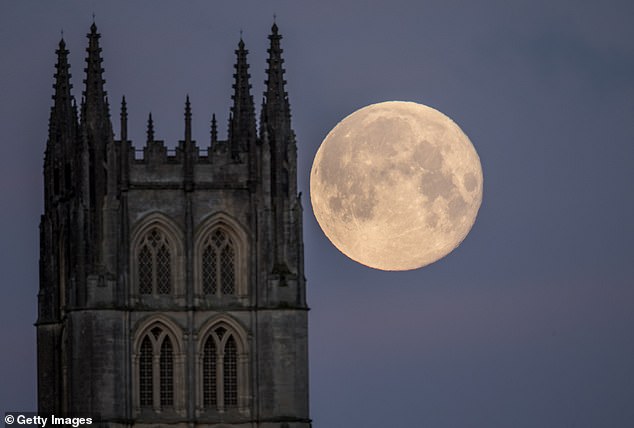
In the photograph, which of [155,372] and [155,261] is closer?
[155,372]

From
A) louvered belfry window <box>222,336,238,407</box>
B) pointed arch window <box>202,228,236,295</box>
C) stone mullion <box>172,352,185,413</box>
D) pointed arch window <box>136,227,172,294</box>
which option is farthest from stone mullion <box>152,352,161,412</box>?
pointed arch window <box>202,228,236,295</box>

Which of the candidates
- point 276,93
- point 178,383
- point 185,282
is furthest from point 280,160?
point 178,383

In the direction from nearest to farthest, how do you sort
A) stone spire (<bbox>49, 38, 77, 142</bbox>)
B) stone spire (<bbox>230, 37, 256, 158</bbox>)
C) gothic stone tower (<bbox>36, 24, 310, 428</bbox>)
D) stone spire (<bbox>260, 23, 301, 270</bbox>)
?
gothic stone tower (<bbox>36, 24, 310, 428</bbox>) → stone spire (<bbox>260, 23, 301, 270</bbox>) → stone spire (<bbox>230, 37, 256, 158</bbox>) → stone spire (<bbox>49, 38, 77, 142</bbox>)

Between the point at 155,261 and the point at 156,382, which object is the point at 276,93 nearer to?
the point at 155,261

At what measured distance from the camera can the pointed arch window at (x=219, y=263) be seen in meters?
96.1

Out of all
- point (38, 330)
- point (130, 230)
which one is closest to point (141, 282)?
point (130, 230)

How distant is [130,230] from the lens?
9569 centimetres

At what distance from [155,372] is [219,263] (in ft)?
Answer: 16.2

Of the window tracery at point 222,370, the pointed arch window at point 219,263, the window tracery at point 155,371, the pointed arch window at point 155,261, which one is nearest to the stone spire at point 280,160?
the pointed arch window at point 219,263

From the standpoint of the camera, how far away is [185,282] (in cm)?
9575

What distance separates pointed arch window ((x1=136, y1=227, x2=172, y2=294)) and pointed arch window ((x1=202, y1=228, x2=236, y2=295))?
55.5 inches

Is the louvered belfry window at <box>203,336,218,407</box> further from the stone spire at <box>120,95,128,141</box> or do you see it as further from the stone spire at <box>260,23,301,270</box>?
the stone spire at <box>120,95,128,141</box>

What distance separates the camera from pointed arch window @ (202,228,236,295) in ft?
315

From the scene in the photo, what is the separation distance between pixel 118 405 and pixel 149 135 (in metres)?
11.1
